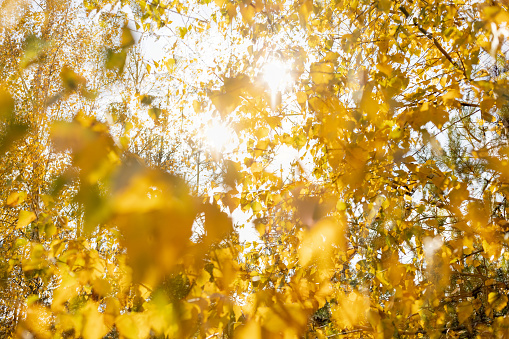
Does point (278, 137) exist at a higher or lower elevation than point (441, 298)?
higher

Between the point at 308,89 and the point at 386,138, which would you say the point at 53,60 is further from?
the point at 386,138

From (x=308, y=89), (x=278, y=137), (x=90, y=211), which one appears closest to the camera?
(x=90, y=211)

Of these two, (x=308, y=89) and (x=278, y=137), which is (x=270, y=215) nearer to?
(x=278, y=137)

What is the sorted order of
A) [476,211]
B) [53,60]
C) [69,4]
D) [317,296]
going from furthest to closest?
Answer: [69,4], [53,60], [476,211], [317,296]

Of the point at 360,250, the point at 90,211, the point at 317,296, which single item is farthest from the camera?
the point at 360,250

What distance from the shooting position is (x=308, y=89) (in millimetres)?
1463

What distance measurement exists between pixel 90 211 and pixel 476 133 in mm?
2572

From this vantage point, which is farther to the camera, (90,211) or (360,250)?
(360,250)

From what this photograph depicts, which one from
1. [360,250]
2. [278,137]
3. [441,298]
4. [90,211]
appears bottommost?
[441,298]

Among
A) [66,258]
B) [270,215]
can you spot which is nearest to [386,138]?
[270,215]

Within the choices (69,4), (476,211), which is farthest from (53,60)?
(476,211)

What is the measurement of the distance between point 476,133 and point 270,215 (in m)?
1.67

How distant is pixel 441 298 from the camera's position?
4.84 ft

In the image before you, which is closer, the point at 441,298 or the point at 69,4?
the point at 441,298
